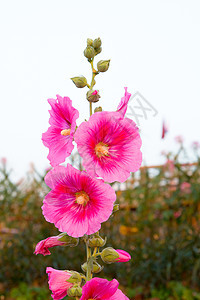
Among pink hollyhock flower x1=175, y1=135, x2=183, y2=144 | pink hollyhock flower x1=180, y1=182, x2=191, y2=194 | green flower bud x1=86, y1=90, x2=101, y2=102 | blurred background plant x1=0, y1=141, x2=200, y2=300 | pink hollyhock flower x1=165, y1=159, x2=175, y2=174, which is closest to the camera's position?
green flower bud x1=86, y1=90, x2=101, y2=102

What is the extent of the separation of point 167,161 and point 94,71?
2.75 metres

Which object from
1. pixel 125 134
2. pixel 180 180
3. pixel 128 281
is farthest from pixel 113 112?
pixel 180 180

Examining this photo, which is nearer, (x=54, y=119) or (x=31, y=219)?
(x=54, y=119)

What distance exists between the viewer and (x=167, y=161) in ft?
11.9

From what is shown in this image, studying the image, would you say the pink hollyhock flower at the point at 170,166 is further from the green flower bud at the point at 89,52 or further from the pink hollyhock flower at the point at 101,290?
the pink hollyhock flower at the point at 101,290

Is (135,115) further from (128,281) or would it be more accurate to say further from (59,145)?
(128,281)

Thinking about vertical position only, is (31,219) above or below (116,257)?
below

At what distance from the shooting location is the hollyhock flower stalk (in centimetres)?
86

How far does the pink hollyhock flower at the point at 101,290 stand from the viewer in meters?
0.80

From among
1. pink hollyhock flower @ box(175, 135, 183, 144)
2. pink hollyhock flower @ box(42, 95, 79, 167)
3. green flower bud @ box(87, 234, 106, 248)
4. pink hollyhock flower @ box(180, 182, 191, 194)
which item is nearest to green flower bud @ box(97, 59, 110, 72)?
pink hollyhock flower @ box(42, 95, 79, 167)

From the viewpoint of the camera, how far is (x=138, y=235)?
333 centimetres

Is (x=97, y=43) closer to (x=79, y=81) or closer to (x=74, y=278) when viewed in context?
(x=79, y=81)

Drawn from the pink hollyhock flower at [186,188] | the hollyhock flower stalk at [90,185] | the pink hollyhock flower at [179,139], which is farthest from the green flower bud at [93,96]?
the pink hollyhock flower at [179,139]

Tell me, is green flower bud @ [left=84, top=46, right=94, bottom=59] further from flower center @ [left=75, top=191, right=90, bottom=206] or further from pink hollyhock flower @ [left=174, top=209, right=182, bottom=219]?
pink hollyhock flower @ [left=174, top=209, right=182, bottom=219]
